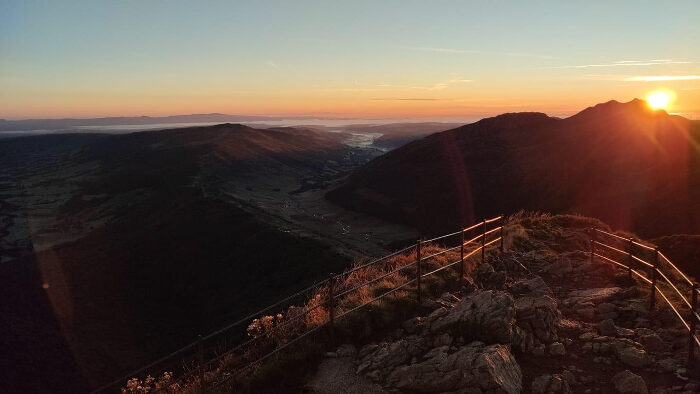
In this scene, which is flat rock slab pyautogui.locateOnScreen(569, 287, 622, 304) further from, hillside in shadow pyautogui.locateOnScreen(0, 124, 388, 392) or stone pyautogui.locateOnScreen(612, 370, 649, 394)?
hillside in shadow pyautogui.locateOnScreen(0, 124, 388, 392)

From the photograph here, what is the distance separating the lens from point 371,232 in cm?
9250

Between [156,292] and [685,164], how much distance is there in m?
84.5

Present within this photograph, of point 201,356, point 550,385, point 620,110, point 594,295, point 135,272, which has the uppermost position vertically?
point 620,110

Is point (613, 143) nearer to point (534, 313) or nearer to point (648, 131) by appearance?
point (648, 131)

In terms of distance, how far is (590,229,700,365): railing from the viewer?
26.8ft

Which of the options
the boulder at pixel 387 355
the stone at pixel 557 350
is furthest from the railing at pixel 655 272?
the boulder at pixel 387 355

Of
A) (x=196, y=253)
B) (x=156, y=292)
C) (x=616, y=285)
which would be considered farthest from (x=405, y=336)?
(x=196, y=253)

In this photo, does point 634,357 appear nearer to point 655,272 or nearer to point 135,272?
point 655,272

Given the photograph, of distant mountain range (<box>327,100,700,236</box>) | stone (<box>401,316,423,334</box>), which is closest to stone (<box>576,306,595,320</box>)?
stone (<box>401,316,423,334</box>)

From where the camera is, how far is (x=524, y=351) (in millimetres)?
8898

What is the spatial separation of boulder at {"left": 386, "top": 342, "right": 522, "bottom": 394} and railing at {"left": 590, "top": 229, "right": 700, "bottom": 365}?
3345mm

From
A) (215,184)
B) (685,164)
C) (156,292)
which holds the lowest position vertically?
(156,292)

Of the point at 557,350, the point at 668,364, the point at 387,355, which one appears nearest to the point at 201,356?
the point at 387,355

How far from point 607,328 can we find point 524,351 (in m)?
2.37
